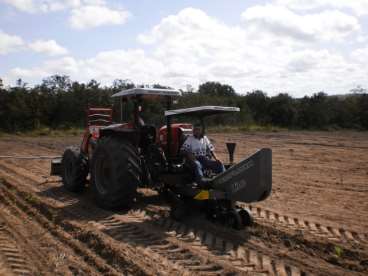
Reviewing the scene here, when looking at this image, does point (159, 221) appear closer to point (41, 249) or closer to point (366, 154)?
point (41, 249)

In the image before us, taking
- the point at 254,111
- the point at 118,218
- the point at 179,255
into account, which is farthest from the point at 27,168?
the point at 254,111

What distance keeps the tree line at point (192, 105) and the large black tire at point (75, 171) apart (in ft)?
48.8

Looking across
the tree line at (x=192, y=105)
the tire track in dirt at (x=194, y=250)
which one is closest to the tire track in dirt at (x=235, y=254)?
the tire track in dirt at (x=194, y=250)

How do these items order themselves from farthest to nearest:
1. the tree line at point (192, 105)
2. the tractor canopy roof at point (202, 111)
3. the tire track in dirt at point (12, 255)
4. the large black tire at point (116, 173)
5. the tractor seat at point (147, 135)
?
the tree line at point (192, 105) → the tractor seat at point (147, 135) → the large black tire at point (116, 173) → the tractor canopy roof at point (202, 111) → the tire track in dirt at point (12, 255)

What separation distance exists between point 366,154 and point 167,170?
12.0 m

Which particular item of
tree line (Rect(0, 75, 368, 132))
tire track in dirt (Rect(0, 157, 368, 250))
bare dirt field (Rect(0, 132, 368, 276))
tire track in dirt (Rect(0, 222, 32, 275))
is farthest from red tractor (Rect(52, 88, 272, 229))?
tree line (Rect(0, 75, 368, 132))

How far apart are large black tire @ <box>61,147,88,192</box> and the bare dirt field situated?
0.19m

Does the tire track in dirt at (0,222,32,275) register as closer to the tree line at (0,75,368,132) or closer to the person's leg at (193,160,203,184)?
the person's leg at (193,160,203,184)

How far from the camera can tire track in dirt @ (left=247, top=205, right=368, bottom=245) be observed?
6047mm

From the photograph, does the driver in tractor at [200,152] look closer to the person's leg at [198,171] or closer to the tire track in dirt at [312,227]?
the person's leg at [198,171]

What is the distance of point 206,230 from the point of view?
639cm

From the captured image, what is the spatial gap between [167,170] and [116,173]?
90 cm

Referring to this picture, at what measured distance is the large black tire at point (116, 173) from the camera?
711 cm

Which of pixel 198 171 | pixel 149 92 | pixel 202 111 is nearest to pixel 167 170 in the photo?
pixel 198 171
